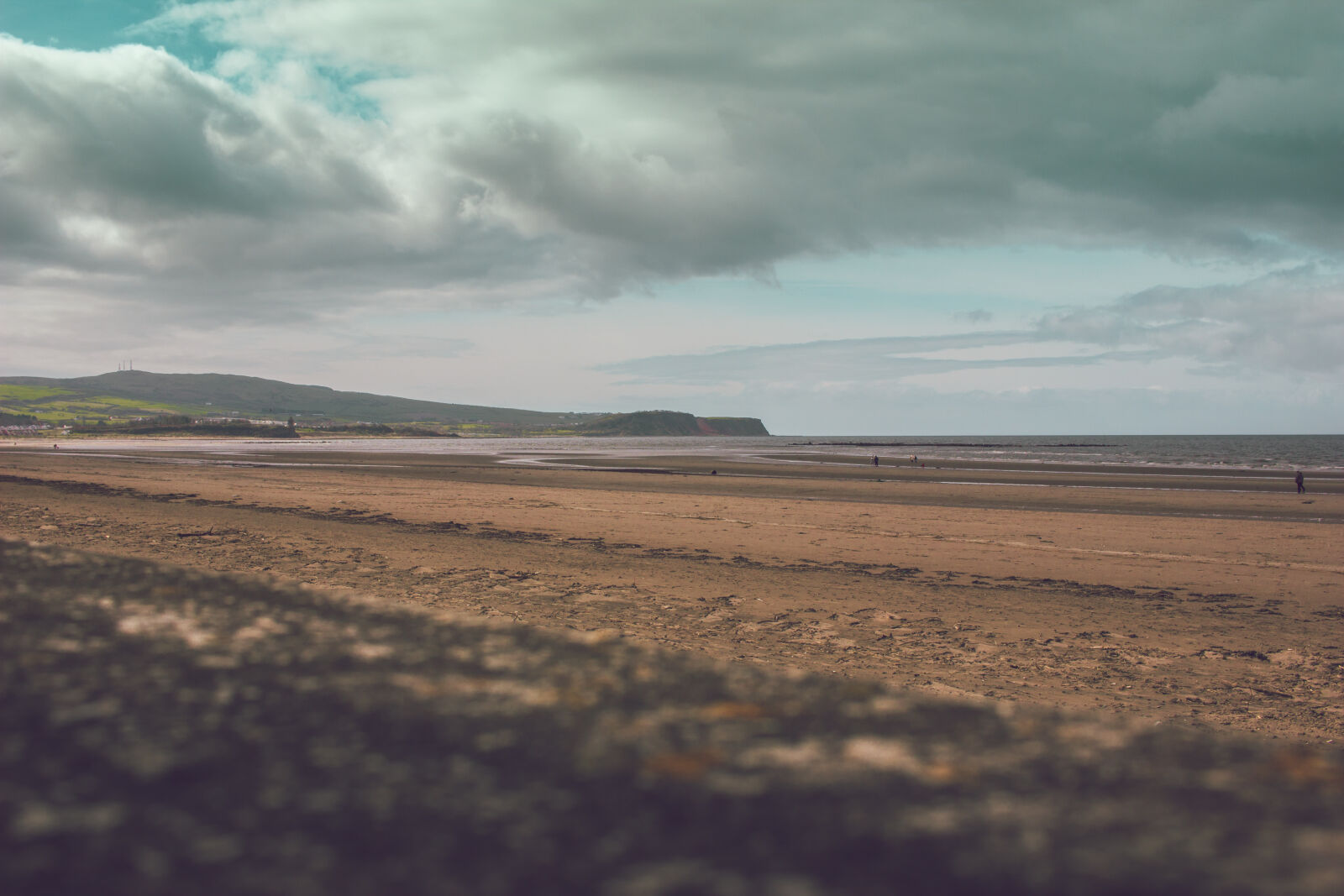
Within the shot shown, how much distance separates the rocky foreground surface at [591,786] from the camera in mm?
1461

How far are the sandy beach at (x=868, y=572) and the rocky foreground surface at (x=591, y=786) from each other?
15.4 feet

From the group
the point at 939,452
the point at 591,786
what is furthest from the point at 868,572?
the point at 939,452

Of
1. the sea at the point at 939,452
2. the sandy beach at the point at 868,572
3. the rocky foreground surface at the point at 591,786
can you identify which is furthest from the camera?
the sea at the point at 939,452

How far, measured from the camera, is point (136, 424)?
170 metres

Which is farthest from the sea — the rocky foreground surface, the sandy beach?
the rocky foreground surface

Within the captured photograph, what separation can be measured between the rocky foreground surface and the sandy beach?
470 centimetres

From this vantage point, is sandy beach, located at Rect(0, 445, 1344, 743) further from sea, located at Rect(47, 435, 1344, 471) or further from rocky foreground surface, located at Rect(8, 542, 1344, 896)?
sea, located at Rect(47, 435, 1344, 471)

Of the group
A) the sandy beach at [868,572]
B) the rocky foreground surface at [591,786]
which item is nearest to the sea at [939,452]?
the sandy beach at [868,572]

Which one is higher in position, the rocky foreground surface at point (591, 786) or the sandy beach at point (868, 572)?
the rocky foreground surface at point (591, 786)

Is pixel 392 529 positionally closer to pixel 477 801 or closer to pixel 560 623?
pixel 560 623

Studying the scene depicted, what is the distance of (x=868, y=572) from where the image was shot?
494 inches

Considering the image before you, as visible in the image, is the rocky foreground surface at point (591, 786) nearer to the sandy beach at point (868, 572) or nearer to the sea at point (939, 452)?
the sandy beach at point (868, 572)

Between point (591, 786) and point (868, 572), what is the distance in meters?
11.3

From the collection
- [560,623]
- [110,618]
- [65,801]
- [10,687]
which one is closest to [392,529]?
[560,623]
